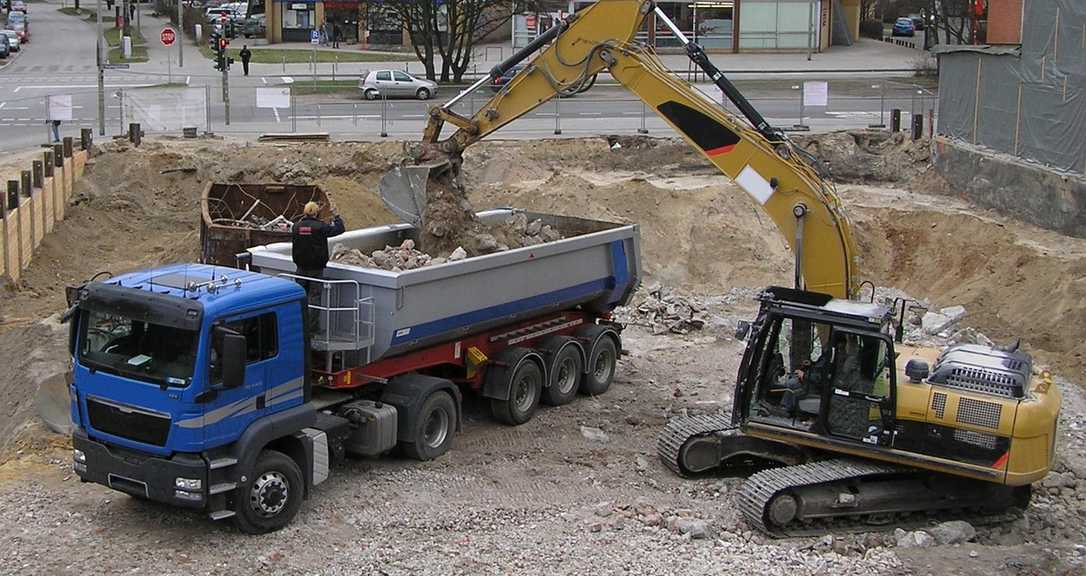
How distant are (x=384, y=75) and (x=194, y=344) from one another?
35727mm

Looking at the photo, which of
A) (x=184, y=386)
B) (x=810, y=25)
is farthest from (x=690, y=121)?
(x=810, y=25)

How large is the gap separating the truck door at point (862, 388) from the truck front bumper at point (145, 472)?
19.6 feet

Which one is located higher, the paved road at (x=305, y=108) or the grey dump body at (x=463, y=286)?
the paved road at (x=305, y=108)

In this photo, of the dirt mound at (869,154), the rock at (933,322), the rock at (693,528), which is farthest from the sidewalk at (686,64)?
the rock at (693,528)

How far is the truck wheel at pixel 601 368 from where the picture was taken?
55.5 feet

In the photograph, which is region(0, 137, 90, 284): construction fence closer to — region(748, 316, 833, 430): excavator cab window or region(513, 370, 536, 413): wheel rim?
region(513, 370, 536, 413): wheel rim

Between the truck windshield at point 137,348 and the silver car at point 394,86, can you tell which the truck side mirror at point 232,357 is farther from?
the silver car at point 394,86

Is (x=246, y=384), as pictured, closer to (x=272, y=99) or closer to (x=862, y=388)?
(x=862, y=388)

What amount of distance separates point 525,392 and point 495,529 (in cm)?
377

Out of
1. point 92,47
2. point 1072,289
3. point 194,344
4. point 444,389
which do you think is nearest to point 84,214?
point 444,389

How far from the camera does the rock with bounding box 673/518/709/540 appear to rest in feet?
39.2

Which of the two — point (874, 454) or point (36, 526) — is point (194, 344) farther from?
point (874, 454)

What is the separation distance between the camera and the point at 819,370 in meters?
12.7

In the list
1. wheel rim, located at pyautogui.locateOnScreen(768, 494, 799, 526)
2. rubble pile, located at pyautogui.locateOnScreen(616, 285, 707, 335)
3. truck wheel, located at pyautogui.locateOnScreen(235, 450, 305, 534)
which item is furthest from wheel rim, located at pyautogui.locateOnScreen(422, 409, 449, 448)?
rubble pile, located at pyautogui.locateOnScreen(616, 285, 707, 335)
